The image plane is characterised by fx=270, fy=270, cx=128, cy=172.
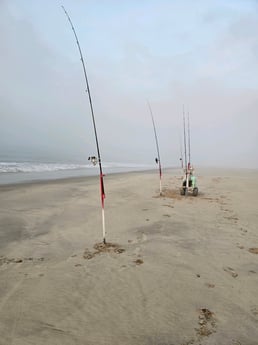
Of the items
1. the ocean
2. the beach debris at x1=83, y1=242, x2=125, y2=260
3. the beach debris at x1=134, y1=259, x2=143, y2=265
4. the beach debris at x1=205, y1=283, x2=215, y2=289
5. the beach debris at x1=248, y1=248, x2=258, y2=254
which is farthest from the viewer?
the ocean

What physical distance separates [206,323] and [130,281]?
1406mm

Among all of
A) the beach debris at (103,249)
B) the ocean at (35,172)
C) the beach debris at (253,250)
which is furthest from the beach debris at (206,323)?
the ocean at (35,172)

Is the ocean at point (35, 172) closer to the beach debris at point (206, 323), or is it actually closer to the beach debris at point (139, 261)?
the beach debris at point (139, 261)

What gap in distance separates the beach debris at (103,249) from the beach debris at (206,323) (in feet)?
7.98

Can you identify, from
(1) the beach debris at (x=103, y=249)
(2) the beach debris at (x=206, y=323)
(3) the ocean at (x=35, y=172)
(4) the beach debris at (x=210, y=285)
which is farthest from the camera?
(3) the ocean at (x=35, y=172)

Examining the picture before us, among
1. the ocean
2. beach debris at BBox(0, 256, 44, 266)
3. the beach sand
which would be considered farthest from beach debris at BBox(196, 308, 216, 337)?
the ocean

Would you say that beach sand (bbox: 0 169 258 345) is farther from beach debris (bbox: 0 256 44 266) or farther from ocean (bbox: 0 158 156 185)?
ocean (bbox: 0 158 156 185)

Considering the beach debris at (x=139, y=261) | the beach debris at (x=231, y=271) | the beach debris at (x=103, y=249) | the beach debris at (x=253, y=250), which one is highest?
the beach debris at (x=103, y=249)

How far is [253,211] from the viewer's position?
32.8 ft

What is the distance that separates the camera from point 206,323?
10.9ft

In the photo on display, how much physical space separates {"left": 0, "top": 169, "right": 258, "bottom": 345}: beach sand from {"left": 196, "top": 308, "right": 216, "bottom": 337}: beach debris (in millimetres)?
12

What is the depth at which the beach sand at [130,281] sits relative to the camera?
3.16 metres

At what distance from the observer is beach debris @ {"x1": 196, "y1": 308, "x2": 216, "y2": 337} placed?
3.16 m

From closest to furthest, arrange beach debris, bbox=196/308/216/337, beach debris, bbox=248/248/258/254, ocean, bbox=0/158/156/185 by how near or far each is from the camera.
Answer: beach debris, bbox=196/308/216/337, beach debris, bbox=248/248/258/254, ocean, bbox=0/158/156/185
